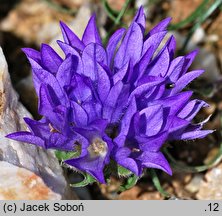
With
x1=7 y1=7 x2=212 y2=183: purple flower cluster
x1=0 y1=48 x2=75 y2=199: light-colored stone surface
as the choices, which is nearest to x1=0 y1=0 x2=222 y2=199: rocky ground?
x1=0 y1=48 x2=75 y2=199: light-colored stone surface

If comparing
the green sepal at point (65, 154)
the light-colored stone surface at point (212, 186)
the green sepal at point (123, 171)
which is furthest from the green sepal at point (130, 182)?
the light-colored stone surface at point (212, 186)

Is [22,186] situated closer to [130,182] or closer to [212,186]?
[130,182]

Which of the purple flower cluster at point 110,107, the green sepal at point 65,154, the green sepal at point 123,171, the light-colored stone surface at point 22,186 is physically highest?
the purple flower cluster at point 110,107

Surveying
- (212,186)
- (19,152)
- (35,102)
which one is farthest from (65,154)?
(212,186)

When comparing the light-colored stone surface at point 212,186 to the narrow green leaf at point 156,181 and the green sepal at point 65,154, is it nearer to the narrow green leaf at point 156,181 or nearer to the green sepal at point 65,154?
the narrow green leaf at point 156,181

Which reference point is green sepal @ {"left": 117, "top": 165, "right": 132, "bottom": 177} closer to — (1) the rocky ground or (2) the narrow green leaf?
(1) the rocky ground

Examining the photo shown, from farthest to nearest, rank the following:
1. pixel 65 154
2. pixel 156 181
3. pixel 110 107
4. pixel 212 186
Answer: pixel 212 186 < pixel 156 181 < pixel 65 154 < pixel 110 107

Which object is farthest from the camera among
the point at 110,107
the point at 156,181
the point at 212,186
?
the point at 212,186

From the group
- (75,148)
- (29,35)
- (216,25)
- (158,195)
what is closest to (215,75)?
(216,25)
